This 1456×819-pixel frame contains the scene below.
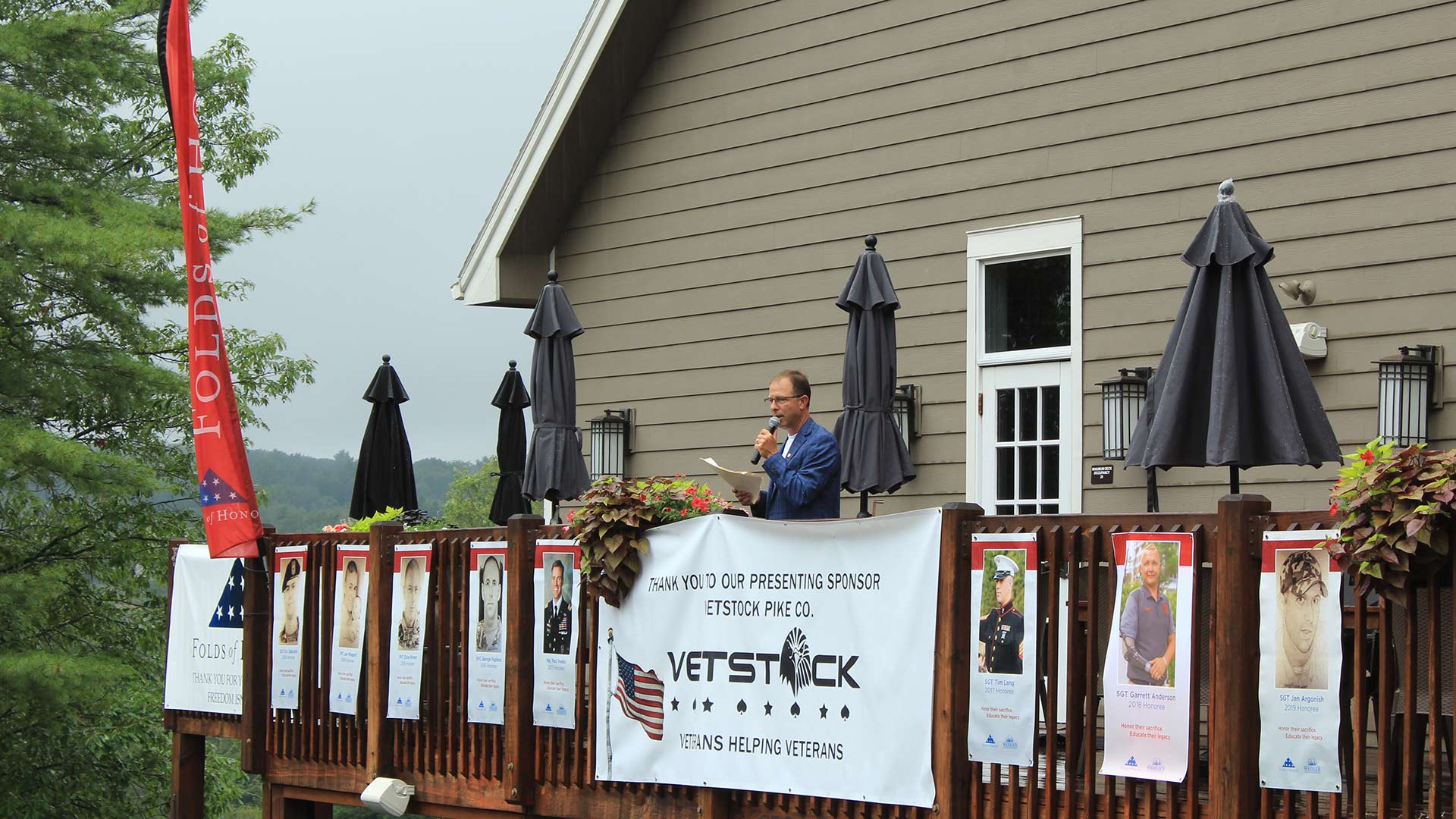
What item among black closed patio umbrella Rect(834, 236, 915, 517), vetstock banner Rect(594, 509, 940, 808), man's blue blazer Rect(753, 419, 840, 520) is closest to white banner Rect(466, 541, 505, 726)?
vetstock banner Rect(594, 509, 940, 808)

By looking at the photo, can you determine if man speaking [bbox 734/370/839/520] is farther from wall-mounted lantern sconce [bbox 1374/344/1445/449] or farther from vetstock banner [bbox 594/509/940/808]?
wall-mounted lantern sconce [bbox 1374/344/1445/449]

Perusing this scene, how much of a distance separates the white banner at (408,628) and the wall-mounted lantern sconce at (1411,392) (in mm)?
5103

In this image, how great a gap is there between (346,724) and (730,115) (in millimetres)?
5311

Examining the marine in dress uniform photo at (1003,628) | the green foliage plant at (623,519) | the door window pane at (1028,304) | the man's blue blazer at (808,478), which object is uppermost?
the door window pane at (1028,304)

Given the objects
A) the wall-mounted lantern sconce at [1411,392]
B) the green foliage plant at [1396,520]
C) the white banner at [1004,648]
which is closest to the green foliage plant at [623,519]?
the white banner at [1004,648]

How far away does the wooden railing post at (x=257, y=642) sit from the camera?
952cm

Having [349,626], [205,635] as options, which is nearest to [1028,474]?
[349,626]

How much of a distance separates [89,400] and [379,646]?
35.9ft

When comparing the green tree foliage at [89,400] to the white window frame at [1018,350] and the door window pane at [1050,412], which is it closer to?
the white window frame at [1018,350]

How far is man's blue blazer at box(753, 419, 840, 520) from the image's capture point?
7.06 metres

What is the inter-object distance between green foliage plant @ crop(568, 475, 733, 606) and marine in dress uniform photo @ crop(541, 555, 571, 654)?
36 centimetres

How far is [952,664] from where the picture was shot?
18.9ft

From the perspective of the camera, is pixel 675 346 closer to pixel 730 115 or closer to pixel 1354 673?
pixel 730 115

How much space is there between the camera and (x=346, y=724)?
29.0ft
